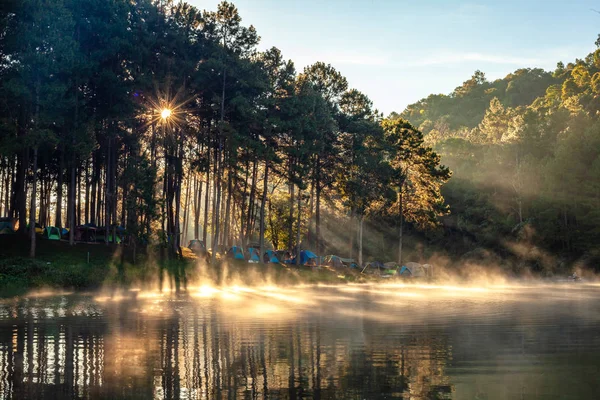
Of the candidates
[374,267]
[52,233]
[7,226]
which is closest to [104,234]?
[52,233]

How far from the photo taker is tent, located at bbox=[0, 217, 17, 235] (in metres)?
58.8

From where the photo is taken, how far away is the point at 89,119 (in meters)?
59.1

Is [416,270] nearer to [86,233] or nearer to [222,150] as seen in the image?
[222,150]

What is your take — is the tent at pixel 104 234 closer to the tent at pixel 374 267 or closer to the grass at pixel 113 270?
the grass at pixel 113 270

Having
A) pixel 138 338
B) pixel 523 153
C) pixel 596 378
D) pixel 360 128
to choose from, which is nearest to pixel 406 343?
pixel 596 378

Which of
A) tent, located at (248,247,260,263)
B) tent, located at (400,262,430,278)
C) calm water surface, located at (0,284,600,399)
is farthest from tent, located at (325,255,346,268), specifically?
calm water surface, located at (0,284,600,399)

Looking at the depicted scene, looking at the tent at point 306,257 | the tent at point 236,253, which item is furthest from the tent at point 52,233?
the tent at point 306,257

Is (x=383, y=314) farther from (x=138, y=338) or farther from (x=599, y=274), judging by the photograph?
(x=599, y=274)

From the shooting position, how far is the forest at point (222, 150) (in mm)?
54500

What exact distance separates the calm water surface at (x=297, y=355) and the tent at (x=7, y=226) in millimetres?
34570

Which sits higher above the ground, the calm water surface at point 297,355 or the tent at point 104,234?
the tent at point 104,234

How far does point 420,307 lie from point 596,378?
2048 cm

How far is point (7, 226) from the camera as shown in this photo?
60094 millimetres

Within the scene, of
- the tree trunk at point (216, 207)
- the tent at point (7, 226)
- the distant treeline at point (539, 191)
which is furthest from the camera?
the distant treeline at point (539, 191)
